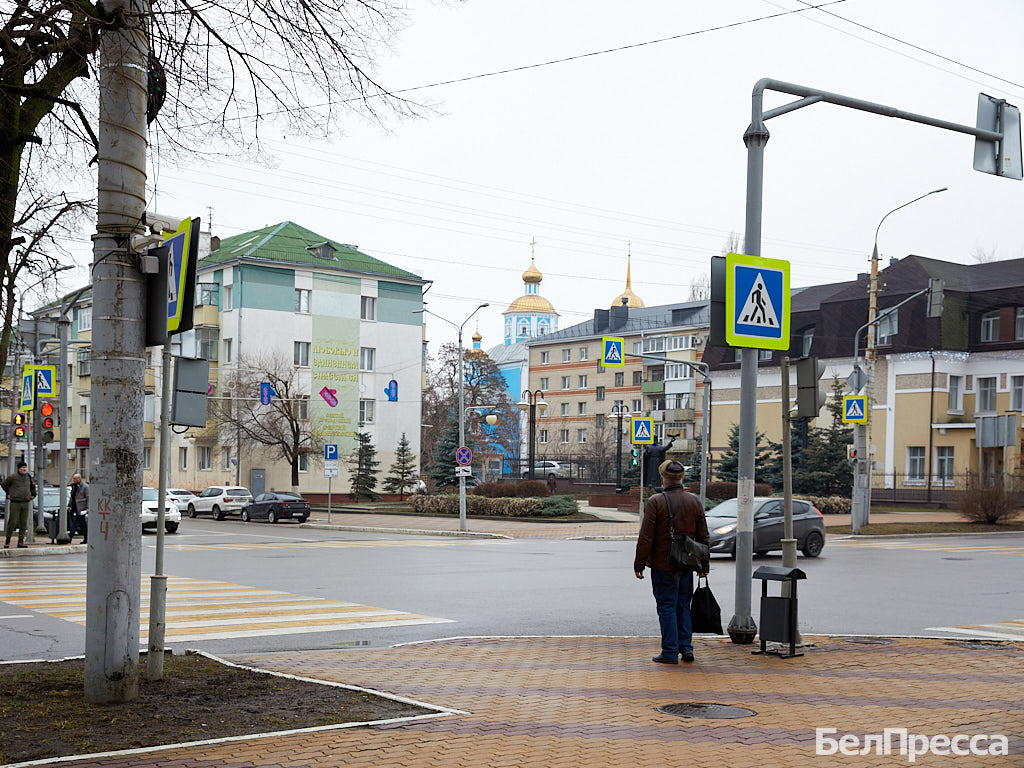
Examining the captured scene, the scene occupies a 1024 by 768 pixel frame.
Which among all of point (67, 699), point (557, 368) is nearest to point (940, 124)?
point (67, 699)

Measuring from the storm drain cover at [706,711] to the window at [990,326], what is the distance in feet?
199

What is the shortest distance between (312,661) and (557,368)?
104 metres

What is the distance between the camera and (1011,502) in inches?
1722

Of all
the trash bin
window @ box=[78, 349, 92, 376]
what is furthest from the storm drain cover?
window @ box=[78, 349, 92, 376]

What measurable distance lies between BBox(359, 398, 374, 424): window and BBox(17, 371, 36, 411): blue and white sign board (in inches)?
1562

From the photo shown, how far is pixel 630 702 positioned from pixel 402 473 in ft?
187

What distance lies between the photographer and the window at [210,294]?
2603 inches

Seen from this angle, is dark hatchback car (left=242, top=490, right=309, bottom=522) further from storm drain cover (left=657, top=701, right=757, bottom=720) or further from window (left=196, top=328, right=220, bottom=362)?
storm drain cover (left=657, top=701, right=757, bottom=720)

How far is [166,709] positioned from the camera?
730 cm

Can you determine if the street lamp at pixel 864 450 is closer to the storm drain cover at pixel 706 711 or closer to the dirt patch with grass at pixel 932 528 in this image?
the dirt patch with grass at pixel 932 528

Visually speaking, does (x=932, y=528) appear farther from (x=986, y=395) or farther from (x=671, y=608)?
(x=671, y=608)

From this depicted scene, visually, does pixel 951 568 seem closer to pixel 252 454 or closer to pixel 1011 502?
pixel 1011 502

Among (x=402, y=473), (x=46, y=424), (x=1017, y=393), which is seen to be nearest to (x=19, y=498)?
(x=46, y=424)

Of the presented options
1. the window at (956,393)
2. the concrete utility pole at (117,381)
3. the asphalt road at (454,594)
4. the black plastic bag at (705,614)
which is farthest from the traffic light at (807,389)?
the window at (956,393)
